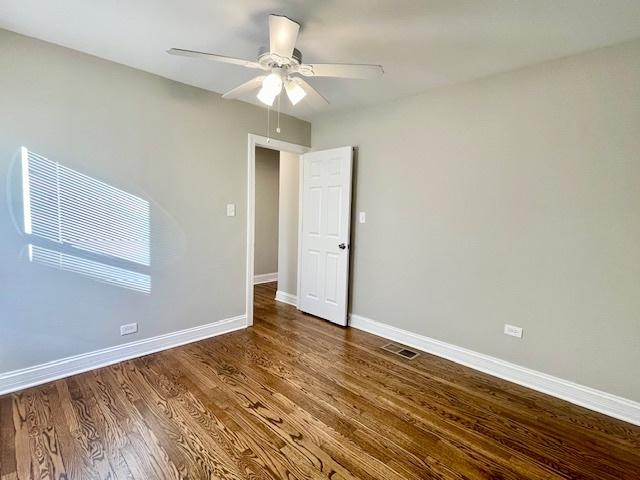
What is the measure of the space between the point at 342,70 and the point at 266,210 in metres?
3.97

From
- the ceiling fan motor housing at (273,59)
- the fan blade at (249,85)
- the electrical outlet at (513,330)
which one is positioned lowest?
the electrical outlet at (513,330)

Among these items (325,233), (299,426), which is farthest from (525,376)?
(325,233)

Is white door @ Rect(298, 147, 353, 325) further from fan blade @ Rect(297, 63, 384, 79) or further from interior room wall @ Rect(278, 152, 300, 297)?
fan blade @ Rect(297, 63, 384, 79)

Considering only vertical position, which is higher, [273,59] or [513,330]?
[273,59]

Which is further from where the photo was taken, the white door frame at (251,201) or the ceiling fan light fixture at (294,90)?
the white door frame at (251,201)

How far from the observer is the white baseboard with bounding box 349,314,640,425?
2.13 meters

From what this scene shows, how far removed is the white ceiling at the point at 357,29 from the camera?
177 centimetres

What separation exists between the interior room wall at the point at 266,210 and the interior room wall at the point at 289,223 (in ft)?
3.38

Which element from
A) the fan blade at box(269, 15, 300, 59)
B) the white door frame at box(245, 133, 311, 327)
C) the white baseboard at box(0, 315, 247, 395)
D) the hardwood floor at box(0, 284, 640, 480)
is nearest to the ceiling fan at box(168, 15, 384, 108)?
the fan blade at box(269, 15, 300, 59)

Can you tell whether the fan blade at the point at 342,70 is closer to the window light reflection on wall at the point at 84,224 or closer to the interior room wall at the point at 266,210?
the window light reflection on wall at the point at 84,224

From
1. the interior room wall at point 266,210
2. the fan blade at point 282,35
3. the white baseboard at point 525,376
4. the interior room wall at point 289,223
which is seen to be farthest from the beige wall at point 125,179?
the interior room wall at point 266,210

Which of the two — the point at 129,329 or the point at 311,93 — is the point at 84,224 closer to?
the point at 129,329

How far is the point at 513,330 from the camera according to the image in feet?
8.41

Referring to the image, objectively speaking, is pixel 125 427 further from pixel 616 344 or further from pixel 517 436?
pixel 616 344
